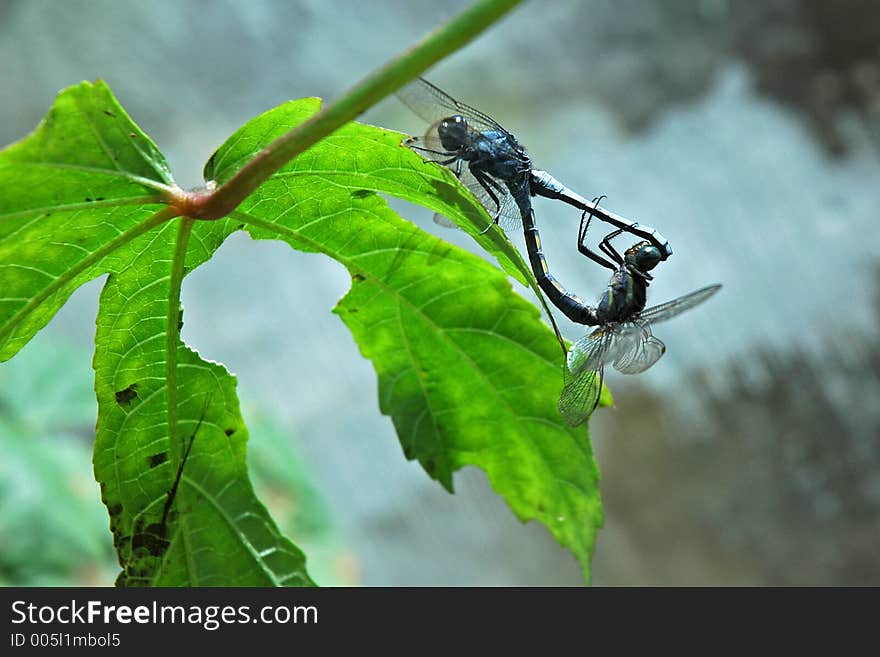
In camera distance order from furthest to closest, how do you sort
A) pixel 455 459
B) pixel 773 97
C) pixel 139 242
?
pixel 773 97 → pixel 455 459 → pixel 139 242

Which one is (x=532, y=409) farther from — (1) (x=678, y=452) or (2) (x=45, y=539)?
(1) (x=678, y=452)

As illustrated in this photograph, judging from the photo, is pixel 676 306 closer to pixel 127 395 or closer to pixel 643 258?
pixel 643 258

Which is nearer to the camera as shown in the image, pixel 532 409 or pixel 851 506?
pixel 532 409

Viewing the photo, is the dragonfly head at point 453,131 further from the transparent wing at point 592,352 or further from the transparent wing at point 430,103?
the transparent wing at point 592,352

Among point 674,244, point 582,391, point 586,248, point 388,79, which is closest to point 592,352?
point 582,391

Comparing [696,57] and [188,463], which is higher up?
[696,57]
